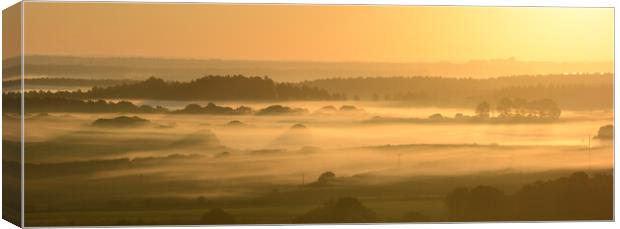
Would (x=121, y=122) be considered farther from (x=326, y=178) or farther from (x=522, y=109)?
(x=522, y=109)

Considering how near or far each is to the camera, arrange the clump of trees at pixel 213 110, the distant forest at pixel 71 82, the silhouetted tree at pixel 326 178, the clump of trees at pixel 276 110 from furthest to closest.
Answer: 1. the silhouetted tree at pixel 326 178
2. the clump of trees at pixel 276 110
3. the clump of trees at pixel 213 110
4. the distant forest at pixel 71 82

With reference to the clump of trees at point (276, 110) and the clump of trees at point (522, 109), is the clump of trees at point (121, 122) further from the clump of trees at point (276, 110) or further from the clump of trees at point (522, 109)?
the clump of trees at point (522, 109)

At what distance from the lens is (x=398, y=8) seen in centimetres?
1405

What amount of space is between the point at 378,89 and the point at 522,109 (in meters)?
1.41

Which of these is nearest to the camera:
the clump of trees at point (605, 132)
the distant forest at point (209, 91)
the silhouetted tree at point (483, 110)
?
the distant forest at point (209, 91)

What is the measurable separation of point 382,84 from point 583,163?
211 centimetres

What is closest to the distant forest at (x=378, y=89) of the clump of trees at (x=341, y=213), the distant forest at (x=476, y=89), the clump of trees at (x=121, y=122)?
the distant forest at (x=476, y=89)

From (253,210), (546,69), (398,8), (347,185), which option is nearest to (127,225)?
(253,210)

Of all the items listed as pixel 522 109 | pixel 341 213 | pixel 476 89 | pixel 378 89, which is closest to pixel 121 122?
pixel 341 213

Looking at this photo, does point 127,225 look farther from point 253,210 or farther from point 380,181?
point 380,181

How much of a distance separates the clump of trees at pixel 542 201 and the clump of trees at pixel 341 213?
31.5 inches

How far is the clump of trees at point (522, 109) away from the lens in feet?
46.8

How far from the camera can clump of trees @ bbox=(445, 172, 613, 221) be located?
46.9ft

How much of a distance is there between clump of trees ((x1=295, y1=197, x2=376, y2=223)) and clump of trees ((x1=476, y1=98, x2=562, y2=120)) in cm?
139
